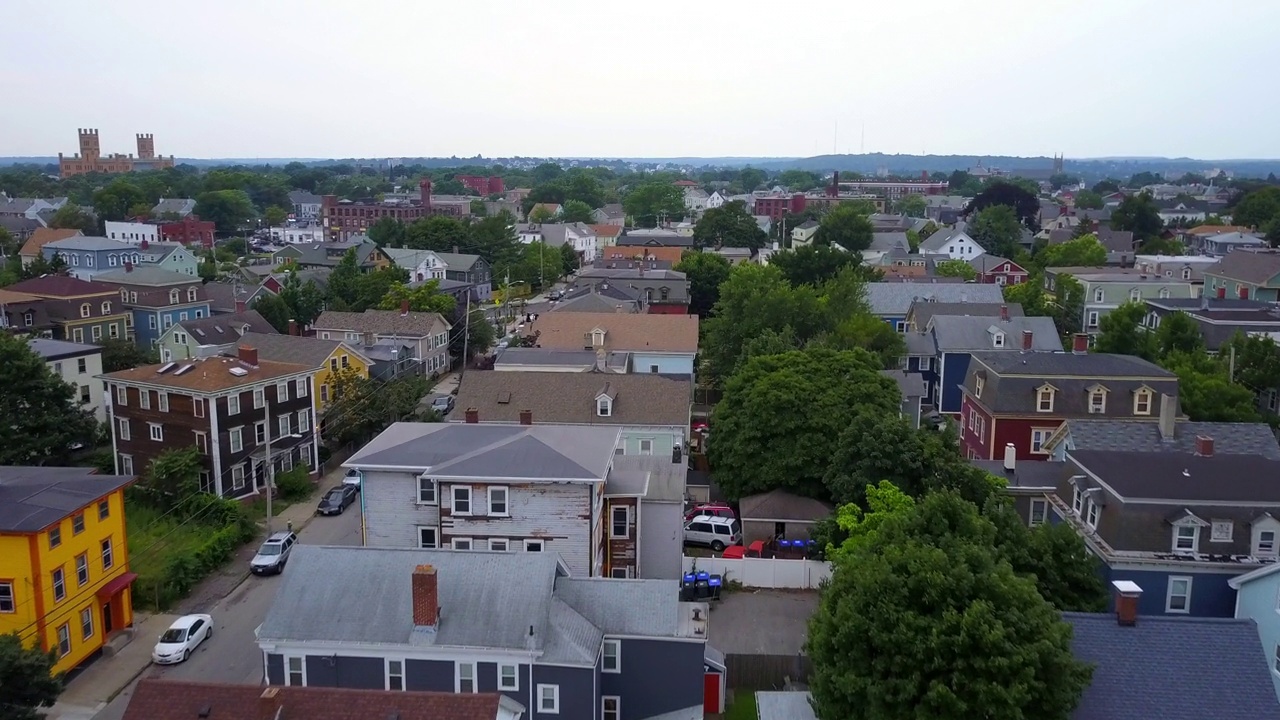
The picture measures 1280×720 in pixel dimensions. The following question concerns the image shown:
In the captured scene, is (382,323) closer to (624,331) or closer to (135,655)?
(624,331)

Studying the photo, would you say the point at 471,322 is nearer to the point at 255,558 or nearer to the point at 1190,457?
the point at 255,558

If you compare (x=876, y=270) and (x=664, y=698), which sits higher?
(x=876, y=270)

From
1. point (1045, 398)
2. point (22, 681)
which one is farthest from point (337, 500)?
point (1045, 398)

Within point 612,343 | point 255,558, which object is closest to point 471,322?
point 612,343

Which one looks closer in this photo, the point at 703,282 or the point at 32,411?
the point at 32,411

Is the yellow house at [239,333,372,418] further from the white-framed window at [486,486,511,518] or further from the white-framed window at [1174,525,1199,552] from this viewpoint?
the white-framed window at [1174,525,1199,552]

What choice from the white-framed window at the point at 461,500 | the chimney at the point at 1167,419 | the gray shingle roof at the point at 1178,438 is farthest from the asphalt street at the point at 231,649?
the chimney at the point at 1167,419
